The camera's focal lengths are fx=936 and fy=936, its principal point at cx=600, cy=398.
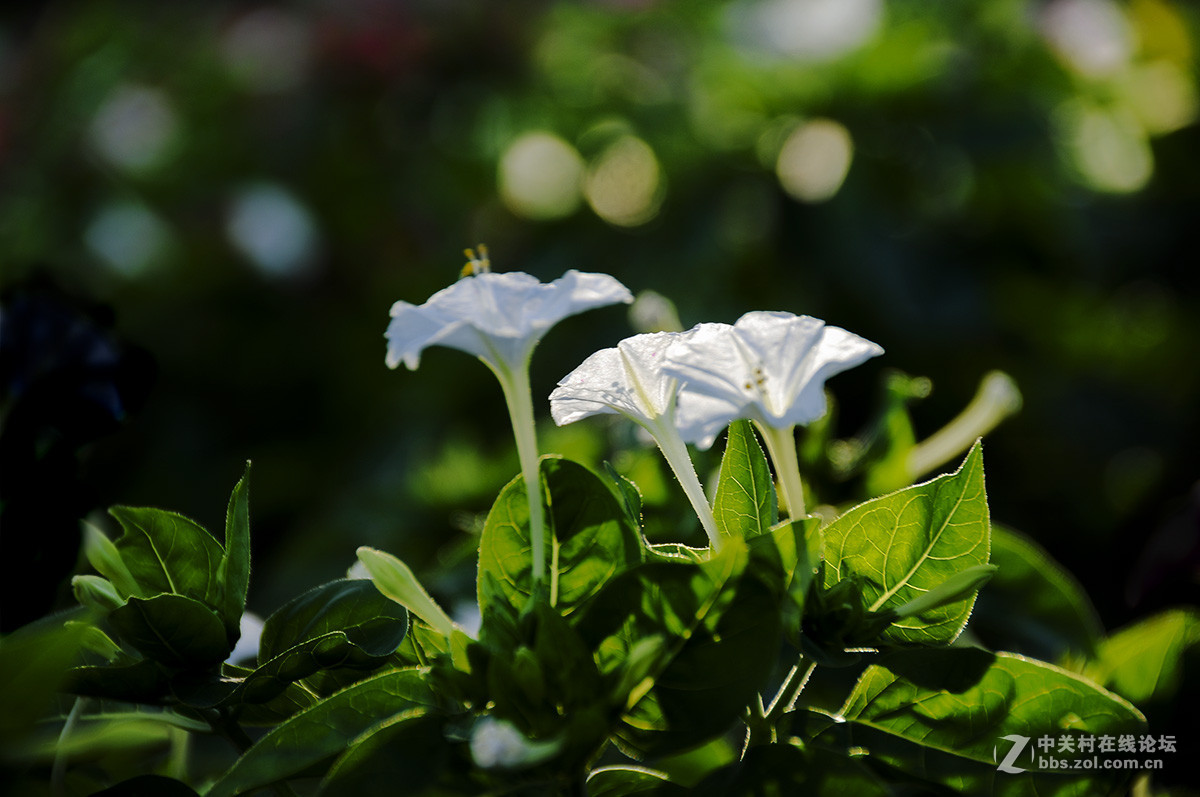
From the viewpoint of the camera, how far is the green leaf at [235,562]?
15.0 inches

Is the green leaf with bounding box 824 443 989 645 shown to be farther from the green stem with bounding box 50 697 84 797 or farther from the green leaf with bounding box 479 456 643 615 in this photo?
the green stem with bounding box 50 697 84 797

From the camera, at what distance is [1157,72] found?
1.60m

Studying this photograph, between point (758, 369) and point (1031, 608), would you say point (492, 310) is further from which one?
point (1031, 608)

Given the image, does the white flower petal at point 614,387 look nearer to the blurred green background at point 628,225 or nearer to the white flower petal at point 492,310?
the white flower petal at point 492,310

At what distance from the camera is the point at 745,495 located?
15.4 inches

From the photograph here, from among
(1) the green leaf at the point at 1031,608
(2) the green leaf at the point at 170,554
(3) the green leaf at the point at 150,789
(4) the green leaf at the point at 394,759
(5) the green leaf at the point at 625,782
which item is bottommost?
(1) the green leaf at the point at 1031,608

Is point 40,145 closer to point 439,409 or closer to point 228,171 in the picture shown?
point 228,171

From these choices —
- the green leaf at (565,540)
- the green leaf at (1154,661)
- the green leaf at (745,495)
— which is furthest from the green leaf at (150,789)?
the green leaf at (1154,661)

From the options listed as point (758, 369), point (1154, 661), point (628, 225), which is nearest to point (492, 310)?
point (758, 369)

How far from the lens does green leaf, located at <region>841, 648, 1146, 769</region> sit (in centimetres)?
37

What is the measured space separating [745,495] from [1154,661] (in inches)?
9.6

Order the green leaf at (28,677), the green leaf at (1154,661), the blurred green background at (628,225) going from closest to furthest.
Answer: the green leaf at (28,677) → the green leaf at (1154,661) → the blurred green background at (628,225)

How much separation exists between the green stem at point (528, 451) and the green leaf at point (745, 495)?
77 millimetres

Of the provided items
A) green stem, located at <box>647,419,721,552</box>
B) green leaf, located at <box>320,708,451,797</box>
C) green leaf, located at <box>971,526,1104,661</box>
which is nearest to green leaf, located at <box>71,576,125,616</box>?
green leaf, located at <box>320,708,451,797</box>
